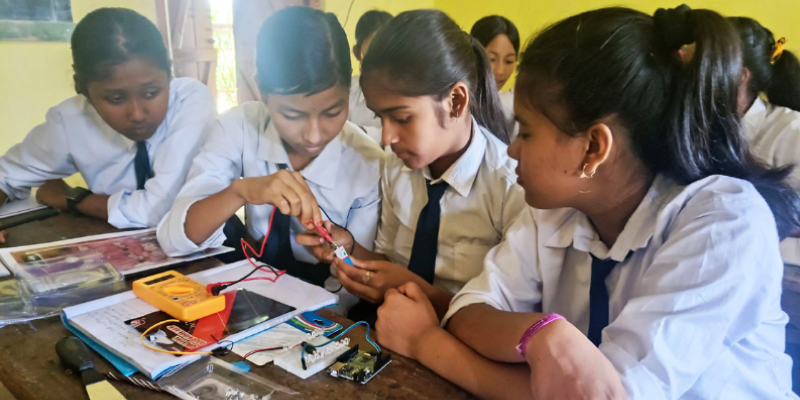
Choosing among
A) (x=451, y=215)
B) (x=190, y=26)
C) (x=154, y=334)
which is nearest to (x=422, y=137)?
(x=451, y=215)

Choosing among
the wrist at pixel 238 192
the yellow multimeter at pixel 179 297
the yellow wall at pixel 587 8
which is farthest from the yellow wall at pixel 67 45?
the yellow multimeter at pixel 179 297

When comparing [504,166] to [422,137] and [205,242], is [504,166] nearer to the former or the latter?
[422,137]

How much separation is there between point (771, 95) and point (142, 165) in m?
1.96

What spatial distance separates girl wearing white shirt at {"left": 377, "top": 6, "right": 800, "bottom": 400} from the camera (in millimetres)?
569

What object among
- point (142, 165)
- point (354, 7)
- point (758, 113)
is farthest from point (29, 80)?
point (758, 113)

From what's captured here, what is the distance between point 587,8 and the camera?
2.91 metres

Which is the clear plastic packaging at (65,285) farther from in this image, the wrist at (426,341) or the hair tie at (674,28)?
the hair tie at (674,28)

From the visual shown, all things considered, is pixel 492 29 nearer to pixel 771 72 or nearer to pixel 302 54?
pixel 771 72

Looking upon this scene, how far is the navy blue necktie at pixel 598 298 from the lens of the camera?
0.74 m

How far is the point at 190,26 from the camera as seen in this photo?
2627 millimetres

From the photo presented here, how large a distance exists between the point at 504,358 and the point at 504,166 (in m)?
0.48

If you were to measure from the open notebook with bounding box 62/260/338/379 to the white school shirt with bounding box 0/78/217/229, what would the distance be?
1.83 feet

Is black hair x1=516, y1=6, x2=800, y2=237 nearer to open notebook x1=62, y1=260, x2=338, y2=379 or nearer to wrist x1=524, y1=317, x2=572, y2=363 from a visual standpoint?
wrist x1=524, y1=317, x2=572, y2=363

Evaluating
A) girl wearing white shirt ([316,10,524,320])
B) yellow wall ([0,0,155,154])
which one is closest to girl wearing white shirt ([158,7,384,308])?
girl wearing white shirt ([316,10,524,320])
